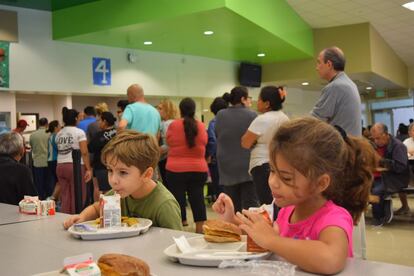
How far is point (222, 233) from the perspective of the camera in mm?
1377

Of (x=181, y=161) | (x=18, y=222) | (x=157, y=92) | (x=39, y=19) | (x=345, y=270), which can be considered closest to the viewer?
(x=345, y=270)

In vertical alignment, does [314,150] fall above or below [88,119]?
below

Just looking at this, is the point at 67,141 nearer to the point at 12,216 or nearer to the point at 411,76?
the point at 12,216

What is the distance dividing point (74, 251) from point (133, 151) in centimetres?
47

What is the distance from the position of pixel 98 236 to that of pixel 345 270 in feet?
2.78

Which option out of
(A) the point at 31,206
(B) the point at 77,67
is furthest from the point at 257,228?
(B) the point at 77,67

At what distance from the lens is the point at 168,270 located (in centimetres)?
118

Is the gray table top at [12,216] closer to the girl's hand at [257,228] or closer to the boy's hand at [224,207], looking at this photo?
the boy's hand at [224,207]

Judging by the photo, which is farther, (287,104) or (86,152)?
(287,104)

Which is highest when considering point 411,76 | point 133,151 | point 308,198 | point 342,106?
point 411,76

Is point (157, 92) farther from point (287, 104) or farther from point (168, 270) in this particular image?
point (168, 270)

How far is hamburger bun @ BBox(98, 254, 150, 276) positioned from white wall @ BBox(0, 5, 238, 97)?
5.46m

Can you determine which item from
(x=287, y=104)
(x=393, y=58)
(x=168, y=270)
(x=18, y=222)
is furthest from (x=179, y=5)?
(x=393, y=58)

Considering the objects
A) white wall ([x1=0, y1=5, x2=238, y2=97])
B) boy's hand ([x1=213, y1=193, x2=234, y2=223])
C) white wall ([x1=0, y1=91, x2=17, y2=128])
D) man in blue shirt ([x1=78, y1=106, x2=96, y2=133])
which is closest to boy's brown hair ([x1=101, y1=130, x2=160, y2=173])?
boy's hand ([x1=213, y1=193, x2=234, y2=223])
